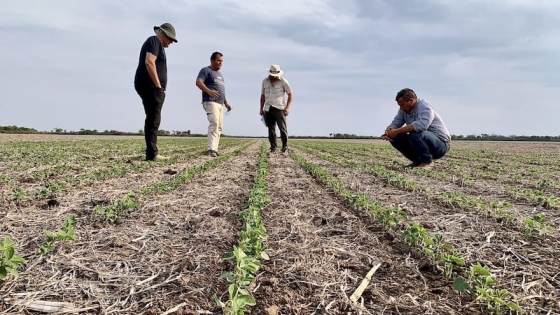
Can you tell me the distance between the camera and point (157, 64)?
7.40 m

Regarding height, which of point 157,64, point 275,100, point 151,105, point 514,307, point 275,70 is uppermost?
point 275,70

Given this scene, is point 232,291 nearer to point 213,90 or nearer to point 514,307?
point 514,307

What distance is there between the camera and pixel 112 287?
6.78 feet

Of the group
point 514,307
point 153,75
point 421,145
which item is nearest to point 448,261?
point 514,307

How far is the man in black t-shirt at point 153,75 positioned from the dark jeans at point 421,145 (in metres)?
4.87

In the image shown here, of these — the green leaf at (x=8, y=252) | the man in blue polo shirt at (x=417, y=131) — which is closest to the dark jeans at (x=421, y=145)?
the man in blue polo shirt at (x=417, y=131)

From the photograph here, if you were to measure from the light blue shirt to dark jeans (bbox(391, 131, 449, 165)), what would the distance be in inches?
6.3

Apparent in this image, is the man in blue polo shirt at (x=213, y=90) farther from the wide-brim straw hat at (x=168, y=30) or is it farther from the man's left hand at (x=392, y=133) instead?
the man's left hand at (x=392, y=133)

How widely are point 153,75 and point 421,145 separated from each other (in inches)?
213

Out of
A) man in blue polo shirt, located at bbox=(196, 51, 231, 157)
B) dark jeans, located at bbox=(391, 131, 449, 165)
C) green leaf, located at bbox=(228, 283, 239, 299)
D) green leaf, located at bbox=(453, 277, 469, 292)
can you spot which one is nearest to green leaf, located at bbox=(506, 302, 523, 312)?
green leaf, located at bbox=(453, 277, 469, 292)

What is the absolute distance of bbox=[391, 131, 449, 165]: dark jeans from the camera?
7.64 m

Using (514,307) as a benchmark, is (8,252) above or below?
above

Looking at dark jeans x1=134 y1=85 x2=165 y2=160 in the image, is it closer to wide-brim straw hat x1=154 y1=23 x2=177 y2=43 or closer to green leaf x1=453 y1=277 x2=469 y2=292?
wide-brim straw hat x1=154 y1=23 x2=177 y2=43

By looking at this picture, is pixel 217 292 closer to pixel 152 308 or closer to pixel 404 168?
pixel 152 308
